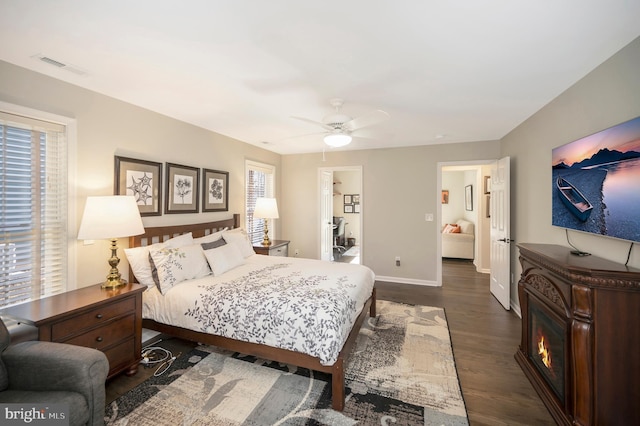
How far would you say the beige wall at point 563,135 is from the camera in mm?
1803

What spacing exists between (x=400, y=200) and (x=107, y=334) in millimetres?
4505

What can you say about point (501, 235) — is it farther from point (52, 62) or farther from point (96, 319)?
point (52, 62)

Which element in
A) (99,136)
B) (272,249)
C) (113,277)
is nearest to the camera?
(113,277)

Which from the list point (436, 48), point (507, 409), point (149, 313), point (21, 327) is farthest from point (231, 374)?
point (436, 48)

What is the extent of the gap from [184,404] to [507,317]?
380cm

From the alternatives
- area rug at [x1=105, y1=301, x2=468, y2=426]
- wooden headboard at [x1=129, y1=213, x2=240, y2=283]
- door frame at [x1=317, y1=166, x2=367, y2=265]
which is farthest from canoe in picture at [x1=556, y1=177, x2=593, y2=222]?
wooden headboard at [x1=129, y1=213, x2=240, y2=283]

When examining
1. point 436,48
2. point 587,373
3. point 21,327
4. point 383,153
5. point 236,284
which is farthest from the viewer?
→ point 383,153

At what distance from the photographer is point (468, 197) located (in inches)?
282

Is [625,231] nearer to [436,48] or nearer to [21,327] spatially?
[436,48]

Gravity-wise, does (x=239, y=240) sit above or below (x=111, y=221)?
below

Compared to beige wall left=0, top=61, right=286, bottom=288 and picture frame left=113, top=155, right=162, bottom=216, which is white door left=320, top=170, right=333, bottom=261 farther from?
picture frame left=113, top=155, right=162, bottom=216

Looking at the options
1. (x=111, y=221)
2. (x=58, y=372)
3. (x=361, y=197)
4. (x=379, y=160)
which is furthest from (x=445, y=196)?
(x=58, y=372)

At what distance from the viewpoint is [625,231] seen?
1685 millimetres

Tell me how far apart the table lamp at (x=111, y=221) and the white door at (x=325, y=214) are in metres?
3.68
